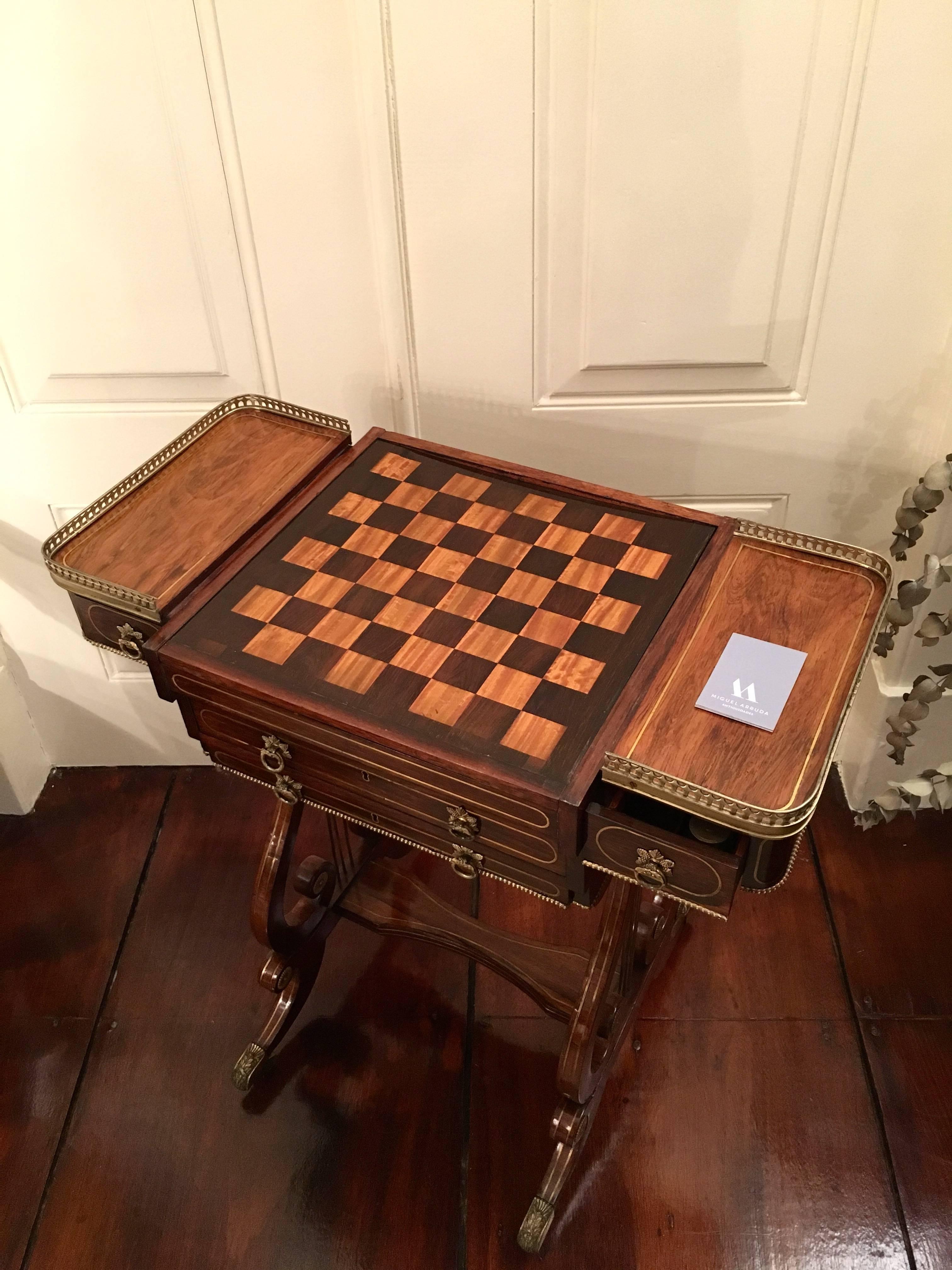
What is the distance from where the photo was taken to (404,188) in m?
1.65

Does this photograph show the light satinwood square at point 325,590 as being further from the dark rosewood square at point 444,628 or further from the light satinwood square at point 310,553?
the dark rosewood square at point 444,628

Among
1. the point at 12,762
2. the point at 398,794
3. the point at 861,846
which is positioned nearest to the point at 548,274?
the point at 398,794

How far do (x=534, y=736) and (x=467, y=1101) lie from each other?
3.11 ft

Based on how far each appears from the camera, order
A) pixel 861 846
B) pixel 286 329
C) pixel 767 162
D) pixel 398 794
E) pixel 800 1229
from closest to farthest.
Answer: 1. pixel 398 794
2. pixel 767 162
3. pixel 800 1229
4. pixel 286 329
5. pixel 861 846

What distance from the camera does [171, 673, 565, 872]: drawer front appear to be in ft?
4.04

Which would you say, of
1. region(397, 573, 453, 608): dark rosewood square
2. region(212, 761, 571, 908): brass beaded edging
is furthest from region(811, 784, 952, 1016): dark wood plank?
region(397, 573, 453, 608): dark rosewood square

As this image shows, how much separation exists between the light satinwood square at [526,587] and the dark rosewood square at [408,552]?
0.13 m

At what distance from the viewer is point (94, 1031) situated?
6.50 feet

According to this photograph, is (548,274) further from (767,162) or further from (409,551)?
(409,551)

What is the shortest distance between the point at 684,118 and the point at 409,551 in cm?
77

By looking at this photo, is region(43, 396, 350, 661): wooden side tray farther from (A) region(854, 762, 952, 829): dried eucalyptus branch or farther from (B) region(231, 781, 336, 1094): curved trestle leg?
(A) region(854, 762, 952, 829): dried eucalyptus branch

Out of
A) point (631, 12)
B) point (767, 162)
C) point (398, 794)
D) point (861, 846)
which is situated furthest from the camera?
point (861, 846)

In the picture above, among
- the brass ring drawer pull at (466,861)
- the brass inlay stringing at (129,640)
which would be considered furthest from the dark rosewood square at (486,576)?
the brass inlay stringing at (129,640)

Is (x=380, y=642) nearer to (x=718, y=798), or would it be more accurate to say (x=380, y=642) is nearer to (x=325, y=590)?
(x=325, y=590)
